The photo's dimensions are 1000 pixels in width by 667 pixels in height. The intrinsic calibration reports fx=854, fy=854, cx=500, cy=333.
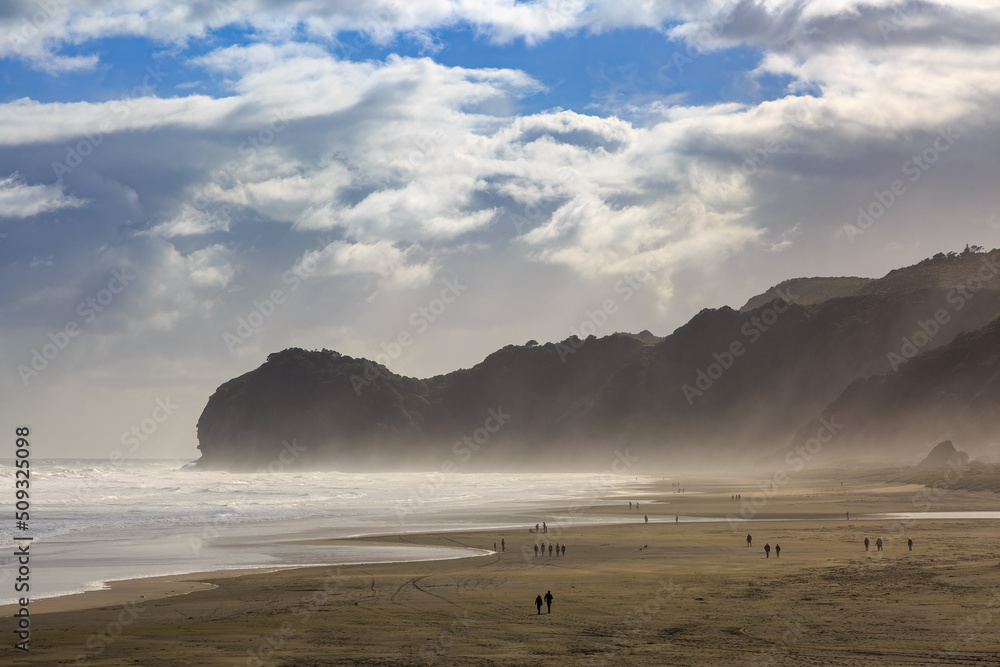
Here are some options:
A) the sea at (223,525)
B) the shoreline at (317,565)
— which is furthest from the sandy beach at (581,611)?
the sea at (223,525)

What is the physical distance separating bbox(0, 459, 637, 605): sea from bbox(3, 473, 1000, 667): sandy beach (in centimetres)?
387

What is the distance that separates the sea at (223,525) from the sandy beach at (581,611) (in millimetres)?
3875

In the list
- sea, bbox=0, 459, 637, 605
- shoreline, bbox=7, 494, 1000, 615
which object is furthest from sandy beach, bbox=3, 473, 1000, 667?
sea, bbox=0, 459, 637, 605

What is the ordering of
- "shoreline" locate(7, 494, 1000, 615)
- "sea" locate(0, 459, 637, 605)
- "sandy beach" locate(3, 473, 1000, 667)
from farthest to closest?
"sea" locate(0, 459, 637, 605) < "shoreline" locate(7, 494, 1000, 615) < "sandy beach" locate(3, 473, 1000, 667)

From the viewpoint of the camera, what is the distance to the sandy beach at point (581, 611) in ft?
67.6

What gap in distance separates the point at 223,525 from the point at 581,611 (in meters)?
37.9

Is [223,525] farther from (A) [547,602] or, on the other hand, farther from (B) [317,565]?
(A) [547,602]

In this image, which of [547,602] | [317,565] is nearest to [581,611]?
[547,602]

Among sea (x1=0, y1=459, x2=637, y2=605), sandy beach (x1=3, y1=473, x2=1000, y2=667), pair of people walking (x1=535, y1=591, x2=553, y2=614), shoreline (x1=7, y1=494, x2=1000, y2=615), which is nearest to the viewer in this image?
sandy beach (x1=3, y1=473, x2=1000, y2=667)

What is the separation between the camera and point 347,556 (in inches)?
1569

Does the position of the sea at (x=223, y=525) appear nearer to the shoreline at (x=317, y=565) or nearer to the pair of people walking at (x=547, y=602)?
the shoreline at (x=317, y=565)

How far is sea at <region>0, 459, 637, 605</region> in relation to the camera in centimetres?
3675

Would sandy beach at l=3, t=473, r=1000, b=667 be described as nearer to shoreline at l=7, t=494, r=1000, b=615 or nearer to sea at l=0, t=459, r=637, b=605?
shoreline at l=7, t=494, r=1000, b=615

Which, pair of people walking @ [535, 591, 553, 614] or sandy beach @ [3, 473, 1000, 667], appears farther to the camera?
pair of people walking @ [535, 591, 553, 614]
